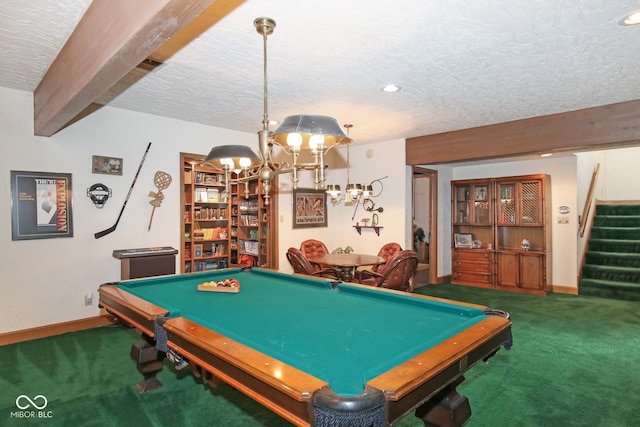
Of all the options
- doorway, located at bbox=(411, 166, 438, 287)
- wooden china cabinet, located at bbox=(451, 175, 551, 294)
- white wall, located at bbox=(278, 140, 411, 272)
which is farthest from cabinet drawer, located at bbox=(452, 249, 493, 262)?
white wall, located at bbox=(278, 140, 411, 272)

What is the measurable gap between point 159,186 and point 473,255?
5.42 meters

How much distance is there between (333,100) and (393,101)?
2.16ft

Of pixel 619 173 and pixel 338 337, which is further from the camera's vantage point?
pixel 619 173

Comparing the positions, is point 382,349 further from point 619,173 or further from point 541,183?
point 619,173

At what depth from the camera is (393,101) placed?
388cm

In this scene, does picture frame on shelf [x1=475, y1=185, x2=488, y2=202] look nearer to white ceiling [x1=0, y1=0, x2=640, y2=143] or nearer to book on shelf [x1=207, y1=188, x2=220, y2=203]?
white ceiling [x1=0, y1=0, x2=640, y2=143]

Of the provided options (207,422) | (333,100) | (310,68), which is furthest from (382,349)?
(333,100)

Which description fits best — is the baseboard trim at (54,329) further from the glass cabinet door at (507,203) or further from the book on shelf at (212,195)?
the glass cabinet door at (507,203)

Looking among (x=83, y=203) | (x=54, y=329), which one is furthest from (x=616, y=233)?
(x=54, y=329)

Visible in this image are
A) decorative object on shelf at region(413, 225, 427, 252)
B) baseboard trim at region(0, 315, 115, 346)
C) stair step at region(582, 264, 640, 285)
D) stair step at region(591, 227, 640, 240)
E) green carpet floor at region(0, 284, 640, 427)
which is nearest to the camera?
green carpet floor at region(0, 284, 640, 427)

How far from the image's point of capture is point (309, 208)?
6.29 m

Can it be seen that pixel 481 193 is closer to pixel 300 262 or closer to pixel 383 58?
pixel 300 262

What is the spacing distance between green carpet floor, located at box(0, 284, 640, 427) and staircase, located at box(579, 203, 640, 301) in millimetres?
1933

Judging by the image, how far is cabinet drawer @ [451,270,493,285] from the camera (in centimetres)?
643
